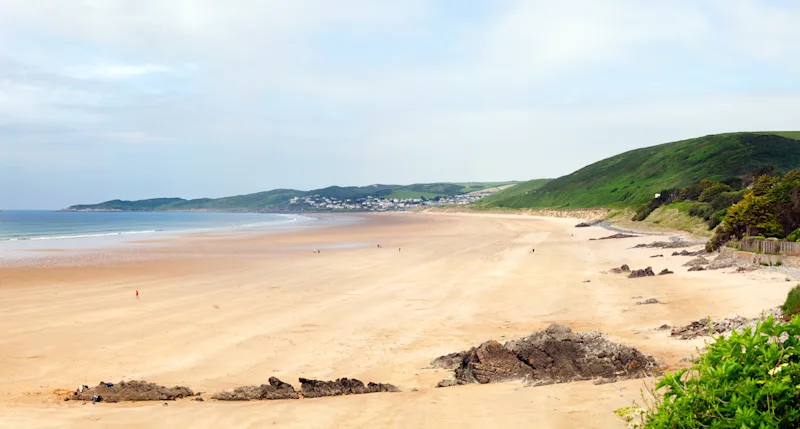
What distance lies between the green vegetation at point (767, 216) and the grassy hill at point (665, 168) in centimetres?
6629

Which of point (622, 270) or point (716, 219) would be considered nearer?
point (622, 270)

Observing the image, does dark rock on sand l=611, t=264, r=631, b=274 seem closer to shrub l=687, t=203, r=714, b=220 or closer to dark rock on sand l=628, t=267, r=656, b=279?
dark rock on sand l=628, t=267, r=656, b=279

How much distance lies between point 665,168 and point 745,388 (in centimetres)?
15027

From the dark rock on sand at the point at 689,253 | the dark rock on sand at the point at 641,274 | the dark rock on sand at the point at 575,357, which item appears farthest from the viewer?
the dark rock on sand at the point at 689,253

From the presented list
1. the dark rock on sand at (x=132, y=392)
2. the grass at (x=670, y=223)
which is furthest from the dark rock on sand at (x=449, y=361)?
the grass at (x=670, y=223)

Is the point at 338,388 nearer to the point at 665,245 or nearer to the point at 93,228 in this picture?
the point at 665,245

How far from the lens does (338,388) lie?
36.7 feet

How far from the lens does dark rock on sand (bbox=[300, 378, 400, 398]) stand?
1105 cm

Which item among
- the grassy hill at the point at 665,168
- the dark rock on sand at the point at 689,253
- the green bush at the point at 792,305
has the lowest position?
the dark rock on sand at the point at 689,253

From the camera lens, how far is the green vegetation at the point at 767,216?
3027 centimetres

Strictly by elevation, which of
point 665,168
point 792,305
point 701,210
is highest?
point 665,168

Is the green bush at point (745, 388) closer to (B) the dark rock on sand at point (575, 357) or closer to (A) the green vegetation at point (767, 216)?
(B) the dark rock on sand at point (575, 357)

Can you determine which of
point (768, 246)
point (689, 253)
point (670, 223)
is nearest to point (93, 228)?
point (670, 223)

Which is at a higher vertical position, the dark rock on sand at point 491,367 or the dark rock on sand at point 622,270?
the dark rock on sand at point 491,367
